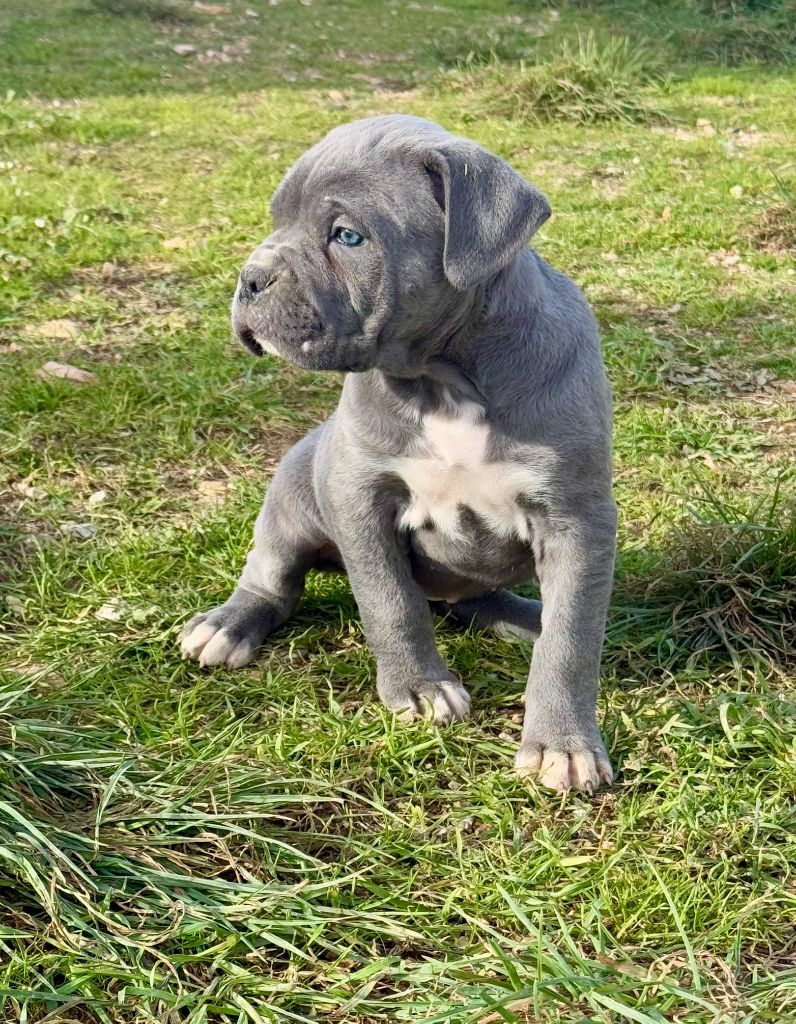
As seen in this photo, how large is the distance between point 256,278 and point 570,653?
1299 mm

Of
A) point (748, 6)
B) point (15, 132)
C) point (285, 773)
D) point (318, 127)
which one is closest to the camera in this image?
point (285, 773)

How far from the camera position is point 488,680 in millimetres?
3693

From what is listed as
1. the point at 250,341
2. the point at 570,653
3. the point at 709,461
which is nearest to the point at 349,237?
the point at 250,341

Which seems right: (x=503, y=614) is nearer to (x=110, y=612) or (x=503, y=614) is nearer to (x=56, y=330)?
(x=110, y=612)

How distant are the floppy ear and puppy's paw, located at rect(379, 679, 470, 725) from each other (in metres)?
1.23

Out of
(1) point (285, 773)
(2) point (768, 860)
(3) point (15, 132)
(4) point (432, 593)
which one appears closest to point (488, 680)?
(4) point (432, 593)

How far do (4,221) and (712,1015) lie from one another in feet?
21.5

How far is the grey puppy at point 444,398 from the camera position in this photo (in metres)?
2.91

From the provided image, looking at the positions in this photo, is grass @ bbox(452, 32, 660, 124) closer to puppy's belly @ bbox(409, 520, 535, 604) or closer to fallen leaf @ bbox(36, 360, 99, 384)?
fallen leaf @ bbox(36, 360, 99, 384)

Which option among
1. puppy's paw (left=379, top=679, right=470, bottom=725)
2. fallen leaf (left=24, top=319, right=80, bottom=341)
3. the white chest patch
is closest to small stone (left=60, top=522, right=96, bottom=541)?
puppy's paw (left=379, top=679, right=470, bottom=725)

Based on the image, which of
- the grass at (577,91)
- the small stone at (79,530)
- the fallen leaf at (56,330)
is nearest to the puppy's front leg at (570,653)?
the small stone at (79,530)

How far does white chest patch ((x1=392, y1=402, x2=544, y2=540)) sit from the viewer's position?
10.2 feet

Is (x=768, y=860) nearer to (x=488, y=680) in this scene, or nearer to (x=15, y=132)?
(x=488, y=680)

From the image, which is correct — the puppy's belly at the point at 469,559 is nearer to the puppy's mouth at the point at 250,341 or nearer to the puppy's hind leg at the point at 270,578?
the puppy's hind leg at the point at 270,578
